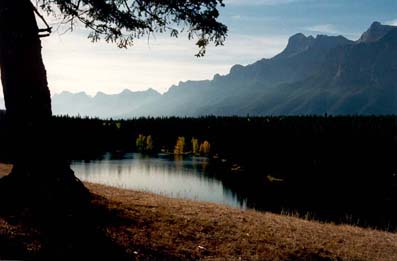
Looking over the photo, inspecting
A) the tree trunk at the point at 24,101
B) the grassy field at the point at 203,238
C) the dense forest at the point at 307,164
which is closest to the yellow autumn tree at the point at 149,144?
the dense forest at the point at 307,164

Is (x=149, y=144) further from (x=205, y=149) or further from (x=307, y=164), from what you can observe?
(x=307, y=164)

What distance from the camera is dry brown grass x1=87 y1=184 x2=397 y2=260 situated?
9828 millimetres

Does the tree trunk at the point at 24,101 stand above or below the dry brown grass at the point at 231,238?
above

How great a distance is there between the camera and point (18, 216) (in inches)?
393

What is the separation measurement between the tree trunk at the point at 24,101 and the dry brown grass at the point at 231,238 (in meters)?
2.26

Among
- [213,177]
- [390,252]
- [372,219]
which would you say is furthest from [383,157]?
[390,252]

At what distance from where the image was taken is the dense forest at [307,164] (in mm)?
40219

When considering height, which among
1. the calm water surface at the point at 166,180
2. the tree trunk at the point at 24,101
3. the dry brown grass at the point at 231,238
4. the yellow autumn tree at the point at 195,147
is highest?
the tree trunk at the point at 24,101

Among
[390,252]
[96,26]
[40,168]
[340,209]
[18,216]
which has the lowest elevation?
[340,209]

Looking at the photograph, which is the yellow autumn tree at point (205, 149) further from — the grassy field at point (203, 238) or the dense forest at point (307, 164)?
the grassy field at point (203, 238)

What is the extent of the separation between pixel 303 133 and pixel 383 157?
13.2 meters

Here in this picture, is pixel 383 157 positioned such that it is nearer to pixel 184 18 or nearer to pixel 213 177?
pixel 213 177

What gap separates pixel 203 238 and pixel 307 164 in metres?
60.6

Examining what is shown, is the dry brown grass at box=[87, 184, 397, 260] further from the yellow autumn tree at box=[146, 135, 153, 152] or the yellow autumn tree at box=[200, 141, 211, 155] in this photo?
the yellow autumn tree at box=[146, 135, 153, 152]
